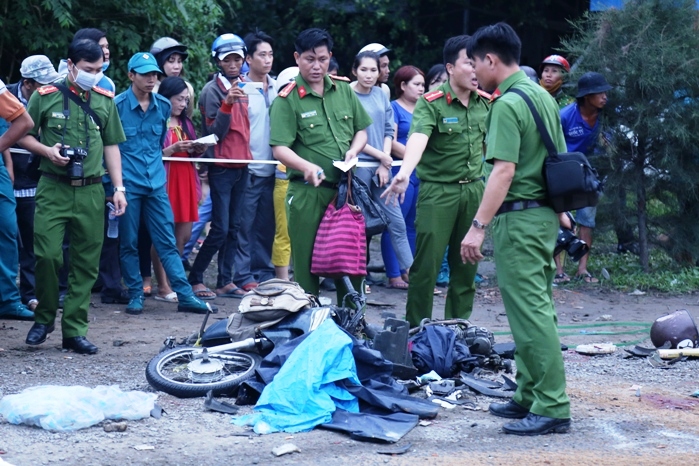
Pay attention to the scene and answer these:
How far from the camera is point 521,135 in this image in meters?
5.19

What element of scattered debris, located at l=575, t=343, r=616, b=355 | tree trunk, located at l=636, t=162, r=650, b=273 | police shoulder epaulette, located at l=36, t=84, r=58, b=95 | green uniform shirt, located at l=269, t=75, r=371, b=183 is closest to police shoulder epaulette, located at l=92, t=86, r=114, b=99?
police shoulder epaulette, located at l=36, t=84, r=58, b=95

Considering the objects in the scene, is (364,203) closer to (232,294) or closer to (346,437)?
(346,437)

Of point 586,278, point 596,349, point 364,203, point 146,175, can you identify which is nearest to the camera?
point 364,203

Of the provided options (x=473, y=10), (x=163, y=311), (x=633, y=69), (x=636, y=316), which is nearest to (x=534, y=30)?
(x=473, y=10)

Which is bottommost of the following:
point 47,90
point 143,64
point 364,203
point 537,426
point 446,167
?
point 537,426

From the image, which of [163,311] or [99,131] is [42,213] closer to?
[99,131]

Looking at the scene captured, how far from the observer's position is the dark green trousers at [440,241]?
694cm

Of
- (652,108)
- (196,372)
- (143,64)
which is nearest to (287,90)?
(143,64)

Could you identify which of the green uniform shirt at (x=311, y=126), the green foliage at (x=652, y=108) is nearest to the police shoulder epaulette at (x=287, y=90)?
the green uniform shirt at (x=311, y=126)

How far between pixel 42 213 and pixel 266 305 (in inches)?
70.7

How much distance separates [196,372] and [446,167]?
230cm

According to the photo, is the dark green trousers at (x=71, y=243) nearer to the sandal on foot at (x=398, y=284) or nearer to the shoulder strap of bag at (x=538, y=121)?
the shoulder strap of bag at (x=538, y=121)

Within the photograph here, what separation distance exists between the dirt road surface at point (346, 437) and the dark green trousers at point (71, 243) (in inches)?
11.8

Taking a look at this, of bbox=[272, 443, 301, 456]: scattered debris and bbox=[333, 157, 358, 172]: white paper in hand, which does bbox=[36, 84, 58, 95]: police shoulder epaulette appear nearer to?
bbox=[333, 157, 358, 172]: white paper in hand
